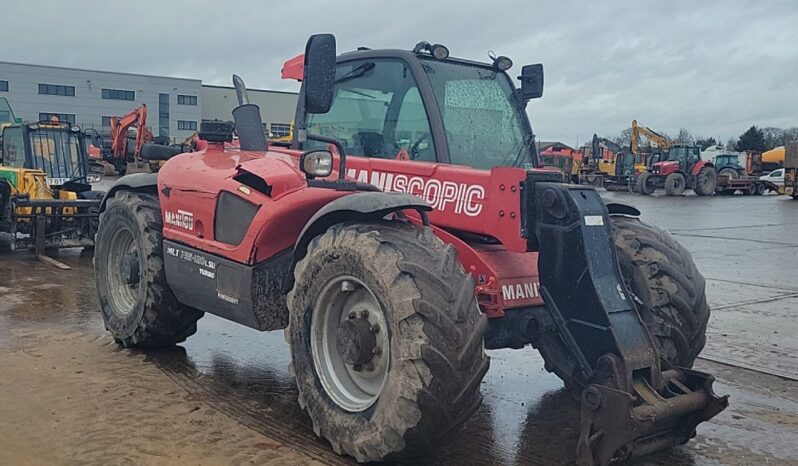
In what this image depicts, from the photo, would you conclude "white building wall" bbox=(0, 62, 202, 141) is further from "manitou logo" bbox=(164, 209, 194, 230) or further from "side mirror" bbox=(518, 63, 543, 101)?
"side mirror" bbox=(518, 63, 543, 101)

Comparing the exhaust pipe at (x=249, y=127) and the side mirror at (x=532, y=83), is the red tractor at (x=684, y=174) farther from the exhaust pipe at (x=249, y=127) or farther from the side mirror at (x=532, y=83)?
the exhaust pipe at (x=249, y=127)

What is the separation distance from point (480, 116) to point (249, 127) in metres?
1.74

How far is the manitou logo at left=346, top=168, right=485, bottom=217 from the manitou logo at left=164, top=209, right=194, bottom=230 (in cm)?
145

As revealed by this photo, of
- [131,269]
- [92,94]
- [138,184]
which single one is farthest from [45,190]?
[92,94]

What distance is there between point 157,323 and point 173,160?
124 centimetres

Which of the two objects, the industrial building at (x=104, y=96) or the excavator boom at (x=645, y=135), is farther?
the industrial building at (x=104, y=96)

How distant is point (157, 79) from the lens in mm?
70312

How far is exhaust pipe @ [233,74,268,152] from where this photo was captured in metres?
5.69

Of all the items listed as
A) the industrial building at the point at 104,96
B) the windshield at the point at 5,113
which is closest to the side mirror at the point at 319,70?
the windshield at the point at 5,113


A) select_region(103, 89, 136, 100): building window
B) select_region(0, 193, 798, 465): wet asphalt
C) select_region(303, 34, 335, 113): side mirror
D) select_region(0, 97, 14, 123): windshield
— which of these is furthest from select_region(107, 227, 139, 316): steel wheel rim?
select_region(103, 89, 136, 100): building window

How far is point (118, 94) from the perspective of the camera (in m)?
70.3

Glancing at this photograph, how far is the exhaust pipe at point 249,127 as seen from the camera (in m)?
5.69

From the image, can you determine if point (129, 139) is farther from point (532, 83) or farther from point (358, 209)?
point (358, 209)

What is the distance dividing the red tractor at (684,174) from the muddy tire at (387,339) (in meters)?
34.8
